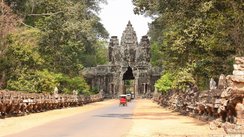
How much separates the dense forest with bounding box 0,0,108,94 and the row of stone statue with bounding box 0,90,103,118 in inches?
81.9

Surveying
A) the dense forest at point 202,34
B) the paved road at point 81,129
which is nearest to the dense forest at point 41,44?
the dense forest at point 202,34

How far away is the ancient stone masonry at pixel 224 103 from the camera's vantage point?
1519 centimetres

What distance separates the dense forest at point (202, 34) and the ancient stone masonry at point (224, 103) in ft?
6.37

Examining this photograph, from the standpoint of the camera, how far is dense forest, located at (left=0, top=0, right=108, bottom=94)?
132 feet

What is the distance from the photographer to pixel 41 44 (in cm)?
5019

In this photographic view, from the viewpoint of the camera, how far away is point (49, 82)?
43.3 m

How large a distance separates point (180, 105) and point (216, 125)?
16.5m

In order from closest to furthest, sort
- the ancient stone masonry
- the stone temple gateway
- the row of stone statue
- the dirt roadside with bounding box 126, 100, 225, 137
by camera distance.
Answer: the ancient stone masonry
the dirt roadside with bounding box 126, 100, 225, 137
the row of stone statue
the stone temple gateway

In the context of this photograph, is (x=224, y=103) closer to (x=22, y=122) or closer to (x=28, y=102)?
(x=22, y=122)

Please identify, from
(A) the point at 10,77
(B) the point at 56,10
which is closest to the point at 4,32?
(A) the point at 10,77

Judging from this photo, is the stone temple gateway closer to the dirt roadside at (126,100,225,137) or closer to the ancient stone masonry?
the ancient stone masonry

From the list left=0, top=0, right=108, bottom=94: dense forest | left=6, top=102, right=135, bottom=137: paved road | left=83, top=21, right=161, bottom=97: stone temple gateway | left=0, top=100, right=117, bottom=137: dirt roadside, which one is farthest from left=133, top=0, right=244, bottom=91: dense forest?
left=83, top=21, right=161, bottom=97: stone temple gateway

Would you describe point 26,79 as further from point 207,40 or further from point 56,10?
point 207,40

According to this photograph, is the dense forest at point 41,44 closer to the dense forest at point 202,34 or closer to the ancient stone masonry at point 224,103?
the dense forest at point 202,34
